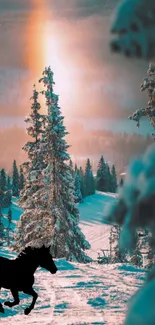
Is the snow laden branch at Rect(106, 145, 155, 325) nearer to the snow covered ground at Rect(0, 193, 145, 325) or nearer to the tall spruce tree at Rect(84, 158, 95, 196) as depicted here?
the snow covered ground at Rect(0, 193, 145, 325)

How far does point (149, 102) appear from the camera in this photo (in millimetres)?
22141

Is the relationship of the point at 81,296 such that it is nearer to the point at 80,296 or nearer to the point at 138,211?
the point at 80,296

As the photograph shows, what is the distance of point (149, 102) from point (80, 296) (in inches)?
446

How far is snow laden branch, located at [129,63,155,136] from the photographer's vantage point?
21.5 meters

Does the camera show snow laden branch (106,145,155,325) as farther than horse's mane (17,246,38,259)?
No

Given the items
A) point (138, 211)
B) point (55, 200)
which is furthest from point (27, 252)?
point (55, 200)

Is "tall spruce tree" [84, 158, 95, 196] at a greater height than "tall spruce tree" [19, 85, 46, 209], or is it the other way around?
"tall spruce tree" [84, 158, 95, 196]

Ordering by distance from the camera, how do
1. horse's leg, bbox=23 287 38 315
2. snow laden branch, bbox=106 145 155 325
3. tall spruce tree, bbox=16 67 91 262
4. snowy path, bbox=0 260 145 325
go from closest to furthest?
snow laden branch, bbox=106 145 155 325
horse's leg, bbox=23 287 38 315
snowy path, bbox=0 260 145 325
tall spruce tree, bbox=16 67 91 262

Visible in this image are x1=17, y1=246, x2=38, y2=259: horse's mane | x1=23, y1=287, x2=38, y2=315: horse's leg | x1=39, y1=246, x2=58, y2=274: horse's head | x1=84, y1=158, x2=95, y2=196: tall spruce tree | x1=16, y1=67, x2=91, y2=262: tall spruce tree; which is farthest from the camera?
x1=84, y1=158, x2=95, y2=196: tall spruce tree

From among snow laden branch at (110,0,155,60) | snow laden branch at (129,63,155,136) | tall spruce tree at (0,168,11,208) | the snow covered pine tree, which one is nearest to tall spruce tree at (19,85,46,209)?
the snow covered pine tree

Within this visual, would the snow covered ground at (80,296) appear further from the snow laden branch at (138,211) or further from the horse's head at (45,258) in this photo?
the snow laden branch at (138,211)

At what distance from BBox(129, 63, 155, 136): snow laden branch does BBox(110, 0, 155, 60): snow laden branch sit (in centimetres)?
1865

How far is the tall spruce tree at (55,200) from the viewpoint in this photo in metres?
31.4

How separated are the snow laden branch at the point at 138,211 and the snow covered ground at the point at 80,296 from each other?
903cm
